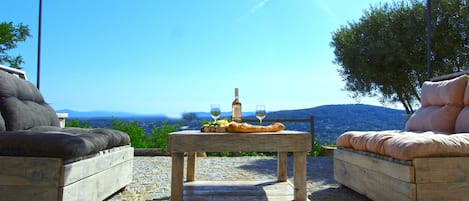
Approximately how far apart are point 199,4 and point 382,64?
405 centimetres

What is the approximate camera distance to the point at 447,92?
9.70 feet

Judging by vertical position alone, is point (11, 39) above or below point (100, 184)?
above

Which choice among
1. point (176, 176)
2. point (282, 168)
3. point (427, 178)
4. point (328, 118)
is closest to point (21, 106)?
point (176, 176)

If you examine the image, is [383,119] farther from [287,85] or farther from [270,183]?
[270,183]

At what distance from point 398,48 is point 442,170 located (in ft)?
20.5

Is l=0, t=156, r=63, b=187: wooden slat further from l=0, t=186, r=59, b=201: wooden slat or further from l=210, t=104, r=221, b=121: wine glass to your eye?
l=210, t=104, r=221, b=121: wine glass

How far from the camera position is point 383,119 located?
7754 millimetres

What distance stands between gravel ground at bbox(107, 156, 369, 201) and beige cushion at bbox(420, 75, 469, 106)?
101 cm

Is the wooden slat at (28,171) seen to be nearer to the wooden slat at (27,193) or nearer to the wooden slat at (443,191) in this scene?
the wooden slat at (27,193)

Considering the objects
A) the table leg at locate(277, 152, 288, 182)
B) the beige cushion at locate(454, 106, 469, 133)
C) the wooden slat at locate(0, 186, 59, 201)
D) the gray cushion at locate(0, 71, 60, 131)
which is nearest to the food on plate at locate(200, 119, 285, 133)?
the table leg at locate(277, 152, 288, 182)

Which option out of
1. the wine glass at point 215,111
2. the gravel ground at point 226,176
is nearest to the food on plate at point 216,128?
the wine glass at point 215,111

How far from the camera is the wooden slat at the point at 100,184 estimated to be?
182 cm

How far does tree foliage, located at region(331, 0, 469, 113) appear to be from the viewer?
290 inches

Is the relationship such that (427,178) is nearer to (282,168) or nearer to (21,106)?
(282,168)
